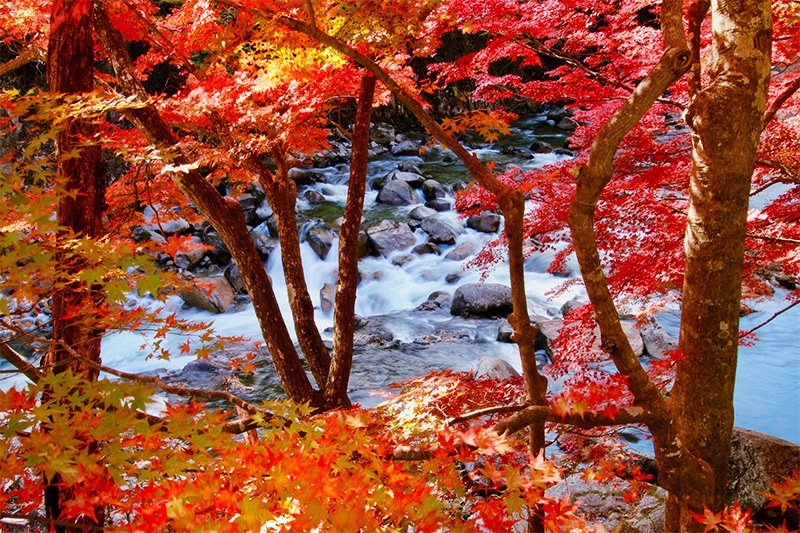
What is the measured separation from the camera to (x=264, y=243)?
1175 centimetres

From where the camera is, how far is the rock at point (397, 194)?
13703 millimetres

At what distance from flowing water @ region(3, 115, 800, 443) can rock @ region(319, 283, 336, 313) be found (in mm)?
159

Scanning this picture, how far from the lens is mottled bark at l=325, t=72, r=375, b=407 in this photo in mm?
4023

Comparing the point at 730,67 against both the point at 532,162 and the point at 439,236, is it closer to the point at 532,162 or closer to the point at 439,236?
the point at 439,236

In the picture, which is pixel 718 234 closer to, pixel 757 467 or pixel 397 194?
pixel 757 467

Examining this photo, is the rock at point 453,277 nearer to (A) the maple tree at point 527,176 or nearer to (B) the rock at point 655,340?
(B) the rock at point 655,340

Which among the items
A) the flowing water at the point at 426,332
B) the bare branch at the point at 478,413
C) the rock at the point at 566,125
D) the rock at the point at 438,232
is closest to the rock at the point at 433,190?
the flowing water at the point at 426,332

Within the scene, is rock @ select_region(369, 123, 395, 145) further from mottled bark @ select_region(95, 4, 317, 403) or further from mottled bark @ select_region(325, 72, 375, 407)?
mottled bark @ select_region(95, 4, 317, 403)

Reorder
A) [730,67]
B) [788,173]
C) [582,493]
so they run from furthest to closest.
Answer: [582,493] → [788,173] → [730,67]

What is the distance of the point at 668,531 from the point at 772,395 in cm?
509

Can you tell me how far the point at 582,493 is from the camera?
3.99m

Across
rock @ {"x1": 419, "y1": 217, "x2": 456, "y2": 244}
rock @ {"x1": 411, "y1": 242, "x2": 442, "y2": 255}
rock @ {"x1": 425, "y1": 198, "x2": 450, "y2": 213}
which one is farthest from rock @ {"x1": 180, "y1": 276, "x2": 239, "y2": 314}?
rock @ {"x1": 425, "y1": 198, "x2": 450, "y2": 213}

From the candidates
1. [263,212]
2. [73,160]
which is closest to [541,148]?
[263,212]

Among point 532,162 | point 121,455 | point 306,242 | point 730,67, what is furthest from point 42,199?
point 532,162
